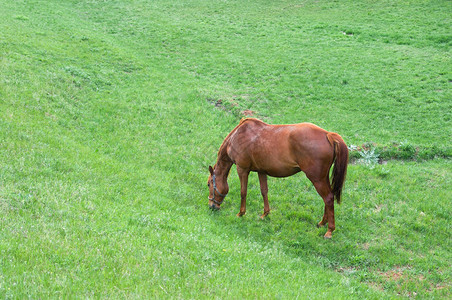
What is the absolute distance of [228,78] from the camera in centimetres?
2169

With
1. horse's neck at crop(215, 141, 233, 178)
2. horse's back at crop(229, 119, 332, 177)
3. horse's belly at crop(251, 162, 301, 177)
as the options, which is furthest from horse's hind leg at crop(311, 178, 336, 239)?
horse's neck at crop(215, 141, 233, 178)

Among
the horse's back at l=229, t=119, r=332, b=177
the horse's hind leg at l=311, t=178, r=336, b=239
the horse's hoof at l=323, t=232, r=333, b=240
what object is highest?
the horse's back at l=229, t=119, r=332, b=177

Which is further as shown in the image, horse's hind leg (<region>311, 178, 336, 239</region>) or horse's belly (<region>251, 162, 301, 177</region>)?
horse's belly (<region>251, 162, 301, 177</region>)

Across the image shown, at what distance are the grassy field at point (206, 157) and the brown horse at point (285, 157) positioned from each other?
74cm

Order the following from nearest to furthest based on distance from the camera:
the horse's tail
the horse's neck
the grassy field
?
the grassy field → the horse's tail → the horse's neck

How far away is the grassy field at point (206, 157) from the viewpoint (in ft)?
19.4

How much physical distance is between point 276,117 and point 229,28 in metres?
16.6

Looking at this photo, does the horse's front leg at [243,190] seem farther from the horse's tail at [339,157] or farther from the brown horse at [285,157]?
the horse's tail at [339,157]

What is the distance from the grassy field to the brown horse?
0.74 metres

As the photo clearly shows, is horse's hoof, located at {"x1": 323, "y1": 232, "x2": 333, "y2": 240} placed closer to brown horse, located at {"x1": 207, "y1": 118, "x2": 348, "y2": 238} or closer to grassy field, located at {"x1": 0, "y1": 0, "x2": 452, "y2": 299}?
brown horse, located at {"x1": 207, "y1": 118, "x2": 348, "y2": 238}

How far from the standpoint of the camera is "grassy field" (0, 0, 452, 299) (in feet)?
19.4

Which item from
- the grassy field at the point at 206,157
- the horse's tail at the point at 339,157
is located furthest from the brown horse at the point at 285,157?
the grassy field at the point at 206,157

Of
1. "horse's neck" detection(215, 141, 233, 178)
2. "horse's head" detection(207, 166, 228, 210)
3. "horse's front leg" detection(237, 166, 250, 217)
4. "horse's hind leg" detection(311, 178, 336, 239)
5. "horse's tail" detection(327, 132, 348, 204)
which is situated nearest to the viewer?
"horse's tail" detection(327, 132, 348, 204)

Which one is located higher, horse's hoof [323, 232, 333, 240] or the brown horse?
the brown horse
